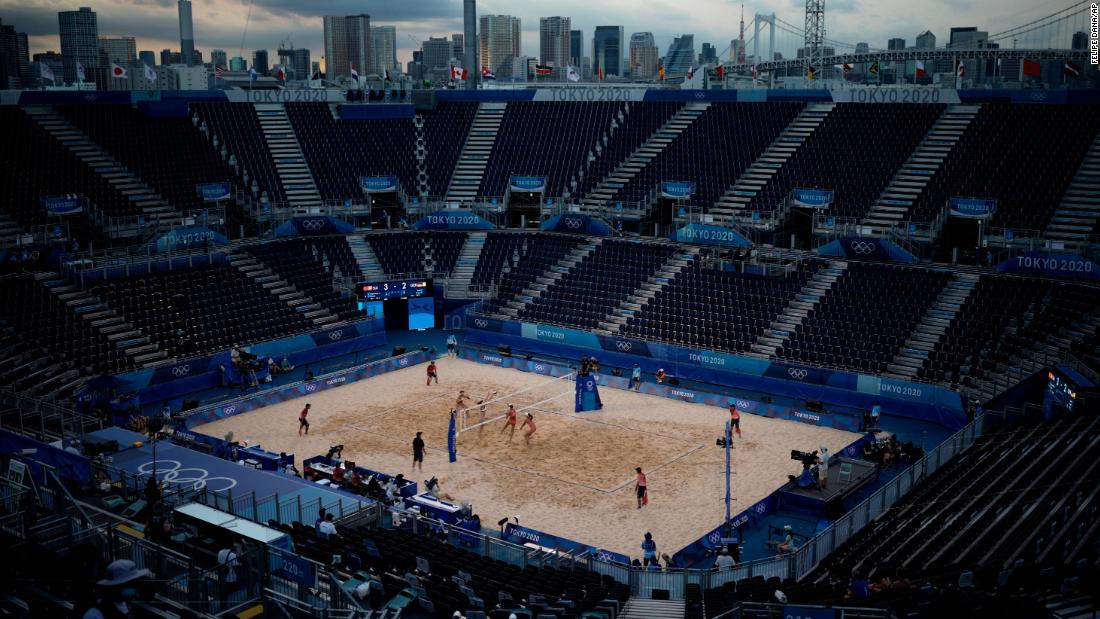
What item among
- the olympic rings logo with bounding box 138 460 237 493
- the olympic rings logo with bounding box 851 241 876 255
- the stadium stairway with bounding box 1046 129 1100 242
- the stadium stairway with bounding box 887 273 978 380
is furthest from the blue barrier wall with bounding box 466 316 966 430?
the olympic rings logo with bounding box 138 460 237 493

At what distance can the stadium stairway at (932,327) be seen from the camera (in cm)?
4169

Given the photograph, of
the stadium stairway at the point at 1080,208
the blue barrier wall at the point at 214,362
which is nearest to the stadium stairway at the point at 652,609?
the blue barrier wall at the point at 214,362

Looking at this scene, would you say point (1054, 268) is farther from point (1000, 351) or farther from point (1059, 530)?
point (1059, 530)

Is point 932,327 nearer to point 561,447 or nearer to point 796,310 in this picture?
point 796,310

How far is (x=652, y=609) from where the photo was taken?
2139 cm

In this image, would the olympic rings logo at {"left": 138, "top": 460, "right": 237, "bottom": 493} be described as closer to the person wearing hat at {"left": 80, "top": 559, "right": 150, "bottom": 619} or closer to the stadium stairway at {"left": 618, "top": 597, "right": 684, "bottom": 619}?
the stadium stairway at {"left": 618, "top": 597, "right": 684, "bottom": 619}

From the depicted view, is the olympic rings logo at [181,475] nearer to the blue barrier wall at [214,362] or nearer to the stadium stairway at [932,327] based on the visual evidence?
the blue barrier wall at [214,362]

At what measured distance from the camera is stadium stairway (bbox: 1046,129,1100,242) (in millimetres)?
46000

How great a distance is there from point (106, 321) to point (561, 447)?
867 inches

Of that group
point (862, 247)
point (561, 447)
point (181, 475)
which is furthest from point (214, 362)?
point (862, 247)

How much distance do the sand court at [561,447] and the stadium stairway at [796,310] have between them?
5.85 meters

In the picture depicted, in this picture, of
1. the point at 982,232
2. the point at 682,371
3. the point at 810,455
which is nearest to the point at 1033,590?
the point at 810,455

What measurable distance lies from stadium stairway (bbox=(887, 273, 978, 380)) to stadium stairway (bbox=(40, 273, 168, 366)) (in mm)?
30980

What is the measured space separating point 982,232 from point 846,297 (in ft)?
23.9
